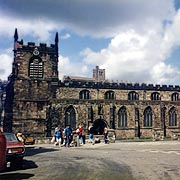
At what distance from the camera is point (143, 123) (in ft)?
147

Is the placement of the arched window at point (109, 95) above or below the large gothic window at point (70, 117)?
above

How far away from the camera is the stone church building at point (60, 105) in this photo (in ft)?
133

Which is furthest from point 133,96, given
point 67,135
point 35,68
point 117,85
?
point 67,135

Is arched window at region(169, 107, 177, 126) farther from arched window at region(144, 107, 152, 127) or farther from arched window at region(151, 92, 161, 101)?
arched window at region(151, 92, 161, 101)

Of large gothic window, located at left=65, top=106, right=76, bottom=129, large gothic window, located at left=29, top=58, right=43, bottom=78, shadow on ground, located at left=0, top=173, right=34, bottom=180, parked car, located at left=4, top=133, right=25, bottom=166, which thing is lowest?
shadow on ground, located at left=0, top=173, right=34, bottom=180

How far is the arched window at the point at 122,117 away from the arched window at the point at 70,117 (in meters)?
7.07

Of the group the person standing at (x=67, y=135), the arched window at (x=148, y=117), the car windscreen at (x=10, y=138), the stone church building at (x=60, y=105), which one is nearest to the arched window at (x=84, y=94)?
the stone church building at (x=60, y=105)

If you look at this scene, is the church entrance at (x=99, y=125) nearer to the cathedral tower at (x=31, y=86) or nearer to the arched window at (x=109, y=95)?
the arched window at (x=109, y=95)

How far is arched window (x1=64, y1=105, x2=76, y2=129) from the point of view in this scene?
41.3m

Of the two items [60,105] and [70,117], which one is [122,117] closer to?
[70,117]

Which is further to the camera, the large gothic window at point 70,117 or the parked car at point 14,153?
the large gothic window at point 70,117

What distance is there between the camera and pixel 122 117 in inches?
1729

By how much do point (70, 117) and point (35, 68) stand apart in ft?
29.4

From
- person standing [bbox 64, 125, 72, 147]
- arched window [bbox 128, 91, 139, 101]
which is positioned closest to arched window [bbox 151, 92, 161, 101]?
arched window [bbox 128, 91, 139, 101]
